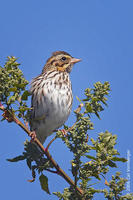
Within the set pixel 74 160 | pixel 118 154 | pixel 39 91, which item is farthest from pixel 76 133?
pixel 39 91

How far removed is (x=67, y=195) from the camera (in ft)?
10.4

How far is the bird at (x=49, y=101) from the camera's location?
5925 mm

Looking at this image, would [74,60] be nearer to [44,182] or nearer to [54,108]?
[54,108]

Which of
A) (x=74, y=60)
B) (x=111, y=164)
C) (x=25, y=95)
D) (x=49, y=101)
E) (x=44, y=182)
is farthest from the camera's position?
(x=74, y=60)

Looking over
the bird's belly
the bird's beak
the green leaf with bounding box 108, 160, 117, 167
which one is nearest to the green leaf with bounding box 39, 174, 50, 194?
the green leaf with bounding box 108, 160, 117, 167

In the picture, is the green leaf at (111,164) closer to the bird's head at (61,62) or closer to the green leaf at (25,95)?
the green leaf at (25,95)

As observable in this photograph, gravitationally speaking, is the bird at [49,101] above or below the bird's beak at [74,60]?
below

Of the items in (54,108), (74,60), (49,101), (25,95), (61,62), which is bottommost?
(25,95)

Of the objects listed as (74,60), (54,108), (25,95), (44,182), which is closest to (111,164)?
(44,182)

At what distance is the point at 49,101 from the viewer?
5918 mm

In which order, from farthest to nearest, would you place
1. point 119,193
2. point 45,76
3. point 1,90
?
point 45,76
point 1,90
point 119,193

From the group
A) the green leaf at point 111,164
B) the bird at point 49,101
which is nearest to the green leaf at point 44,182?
the green leaf at point 111,164

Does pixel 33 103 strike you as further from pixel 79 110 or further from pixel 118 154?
pixel 118 154

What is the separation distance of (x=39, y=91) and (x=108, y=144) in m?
3.07
